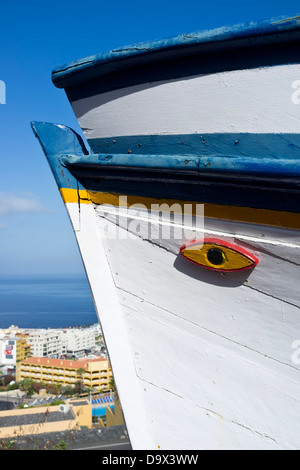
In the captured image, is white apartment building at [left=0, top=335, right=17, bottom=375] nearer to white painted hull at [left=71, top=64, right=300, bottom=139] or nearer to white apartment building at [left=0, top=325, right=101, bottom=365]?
white apartment building at [left=0, top=325, right=101, bottom=365]

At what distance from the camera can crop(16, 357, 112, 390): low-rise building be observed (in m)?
43.1

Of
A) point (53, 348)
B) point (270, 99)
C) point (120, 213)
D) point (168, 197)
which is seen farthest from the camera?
point (53, 348)

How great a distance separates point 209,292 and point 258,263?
0.27 meters

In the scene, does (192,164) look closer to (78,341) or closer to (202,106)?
(202,106)

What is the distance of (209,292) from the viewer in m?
1.79

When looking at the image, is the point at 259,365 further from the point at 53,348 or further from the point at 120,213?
the point at 53,348

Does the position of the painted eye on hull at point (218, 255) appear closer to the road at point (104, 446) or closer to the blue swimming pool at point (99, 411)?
the road at point (104, 446)

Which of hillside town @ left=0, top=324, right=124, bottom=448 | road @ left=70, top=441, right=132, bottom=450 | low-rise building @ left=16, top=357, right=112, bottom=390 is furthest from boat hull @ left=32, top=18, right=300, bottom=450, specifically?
low-rise building @ left=16, top=357, right=112, bottom=390

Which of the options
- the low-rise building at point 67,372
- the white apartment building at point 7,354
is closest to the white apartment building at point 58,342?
the white apartment building at point 7,354

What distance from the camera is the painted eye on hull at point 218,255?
1644 mm

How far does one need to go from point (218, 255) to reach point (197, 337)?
454 millimetres

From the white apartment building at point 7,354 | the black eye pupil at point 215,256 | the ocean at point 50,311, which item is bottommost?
the black eye pupil at point 215,256

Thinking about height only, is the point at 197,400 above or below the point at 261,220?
below

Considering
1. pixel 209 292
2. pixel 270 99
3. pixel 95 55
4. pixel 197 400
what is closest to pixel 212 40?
pixel 270 99
